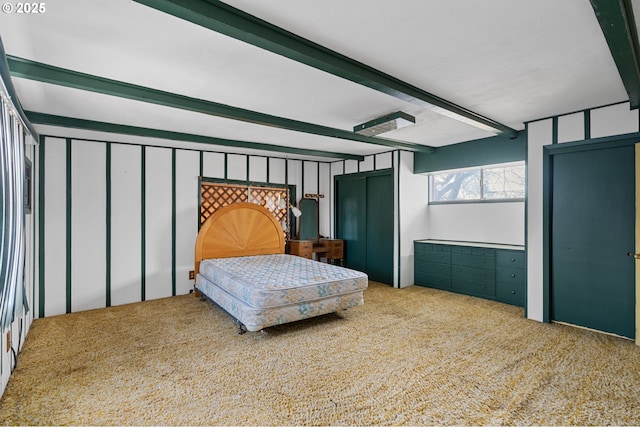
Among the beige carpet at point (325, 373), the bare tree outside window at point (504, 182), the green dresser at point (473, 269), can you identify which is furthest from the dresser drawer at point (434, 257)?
the beige carpet at point (325, 373)

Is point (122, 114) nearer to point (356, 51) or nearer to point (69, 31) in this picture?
point (69, 31)

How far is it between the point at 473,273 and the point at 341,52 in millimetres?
3815

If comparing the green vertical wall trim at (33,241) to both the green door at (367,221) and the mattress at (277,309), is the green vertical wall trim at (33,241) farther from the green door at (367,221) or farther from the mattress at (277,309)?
the green door at (367,221)

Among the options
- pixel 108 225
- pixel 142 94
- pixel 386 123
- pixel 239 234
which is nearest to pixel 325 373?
pixel 386 123

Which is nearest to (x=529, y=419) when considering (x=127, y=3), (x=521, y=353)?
(x=521, y=353)

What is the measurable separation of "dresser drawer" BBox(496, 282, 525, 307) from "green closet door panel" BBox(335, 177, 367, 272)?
2.21 meters

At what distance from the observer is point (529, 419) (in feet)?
6.23

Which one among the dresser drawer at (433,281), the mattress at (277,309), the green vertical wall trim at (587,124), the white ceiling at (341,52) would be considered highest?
the white ceiling at (341,52)

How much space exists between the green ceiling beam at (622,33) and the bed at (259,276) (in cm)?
280

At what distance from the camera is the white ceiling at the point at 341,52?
1.66 m

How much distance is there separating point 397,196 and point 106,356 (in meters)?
4.24

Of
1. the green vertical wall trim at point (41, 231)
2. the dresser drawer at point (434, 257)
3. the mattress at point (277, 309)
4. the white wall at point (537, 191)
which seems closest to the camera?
the mattress at point (277, 309)

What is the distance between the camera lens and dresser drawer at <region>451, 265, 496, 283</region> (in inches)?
175

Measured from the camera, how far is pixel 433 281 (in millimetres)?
5145
